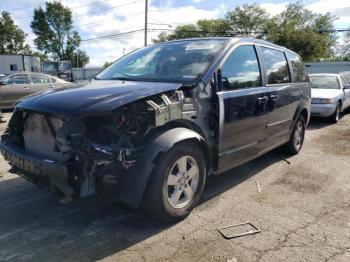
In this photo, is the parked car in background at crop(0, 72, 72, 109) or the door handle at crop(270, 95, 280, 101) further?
the parked car in background at crop(0, 72, 72, 109)

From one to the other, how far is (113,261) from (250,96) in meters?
2.51

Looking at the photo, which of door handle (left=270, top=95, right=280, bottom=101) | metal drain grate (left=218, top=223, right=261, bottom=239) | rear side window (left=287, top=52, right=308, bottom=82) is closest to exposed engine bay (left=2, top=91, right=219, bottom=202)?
metal drain grate (left=218, top=223, right=261, bottom=239)

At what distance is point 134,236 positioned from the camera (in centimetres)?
316

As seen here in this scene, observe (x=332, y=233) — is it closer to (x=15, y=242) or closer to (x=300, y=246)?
(x=300, y=246)

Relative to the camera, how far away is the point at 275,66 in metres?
5.11

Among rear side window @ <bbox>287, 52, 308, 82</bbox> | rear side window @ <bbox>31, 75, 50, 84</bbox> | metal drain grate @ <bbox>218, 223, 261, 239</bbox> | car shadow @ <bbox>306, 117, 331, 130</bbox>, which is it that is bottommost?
car shadow @ <bbox>306, 117, 331, 130</bbox>

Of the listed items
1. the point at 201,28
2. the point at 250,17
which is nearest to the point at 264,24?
the point at 250,17

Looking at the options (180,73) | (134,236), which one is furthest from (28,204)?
(180,73)

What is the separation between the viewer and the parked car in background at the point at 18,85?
39.6 ft

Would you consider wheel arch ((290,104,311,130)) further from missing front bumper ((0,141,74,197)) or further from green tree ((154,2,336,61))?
green tree ((154,2,336,61))

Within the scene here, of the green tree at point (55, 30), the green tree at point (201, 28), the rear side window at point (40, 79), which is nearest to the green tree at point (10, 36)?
the green tree at point (55, 30)

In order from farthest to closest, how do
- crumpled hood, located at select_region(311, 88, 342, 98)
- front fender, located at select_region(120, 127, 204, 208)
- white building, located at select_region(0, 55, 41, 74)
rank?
1. white building, located at select_region(0, 55, 41, 74)
2. crumpled hood, located at select_region(311, 88, 342, 98)
3. front fender, located at select_region(120, 127, 204, 208)

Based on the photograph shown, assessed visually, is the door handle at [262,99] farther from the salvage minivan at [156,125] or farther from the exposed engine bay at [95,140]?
the exposed engine bay at [95,140]

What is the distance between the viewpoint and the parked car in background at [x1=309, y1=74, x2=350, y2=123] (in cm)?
990
